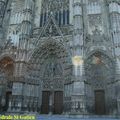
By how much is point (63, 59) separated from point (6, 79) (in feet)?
17.6

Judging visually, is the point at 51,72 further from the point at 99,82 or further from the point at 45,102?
the point at 99,82

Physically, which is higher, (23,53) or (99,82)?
(23,53)

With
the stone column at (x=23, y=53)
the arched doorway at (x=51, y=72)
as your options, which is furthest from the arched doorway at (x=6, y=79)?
the arched doorway at (x=51, y=72)

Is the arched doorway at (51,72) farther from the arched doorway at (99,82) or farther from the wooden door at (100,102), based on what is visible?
the wooden door at (100,102)

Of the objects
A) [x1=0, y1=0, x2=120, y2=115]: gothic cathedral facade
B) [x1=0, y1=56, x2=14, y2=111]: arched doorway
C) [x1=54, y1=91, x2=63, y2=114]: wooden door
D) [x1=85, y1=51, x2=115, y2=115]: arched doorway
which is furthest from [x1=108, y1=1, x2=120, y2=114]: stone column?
[x1=0, y1=56, x2=14, y2=111]: arched doorway

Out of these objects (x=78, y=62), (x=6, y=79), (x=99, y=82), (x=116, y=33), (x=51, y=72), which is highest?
(x=116, y=33)

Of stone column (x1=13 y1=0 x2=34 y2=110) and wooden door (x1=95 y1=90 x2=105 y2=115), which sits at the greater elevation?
stone column (x1=13 y1=0 x2=34 y2=110)

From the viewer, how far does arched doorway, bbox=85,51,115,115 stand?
13.3 m

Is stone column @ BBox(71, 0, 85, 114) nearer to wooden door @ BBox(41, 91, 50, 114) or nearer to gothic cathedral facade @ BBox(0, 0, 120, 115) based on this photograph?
gothic cathedral facade @ BBox(0, 0, 120, 115)

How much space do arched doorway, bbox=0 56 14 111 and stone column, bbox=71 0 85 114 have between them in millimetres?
5799

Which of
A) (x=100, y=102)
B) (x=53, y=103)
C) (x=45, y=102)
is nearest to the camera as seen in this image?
(x=100, y=102)

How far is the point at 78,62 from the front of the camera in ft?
45.0

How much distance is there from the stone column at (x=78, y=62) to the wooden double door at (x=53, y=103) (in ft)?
6.86

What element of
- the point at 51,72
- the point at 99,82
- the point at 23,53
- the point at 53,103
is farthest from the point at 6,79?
the point at 99,82
